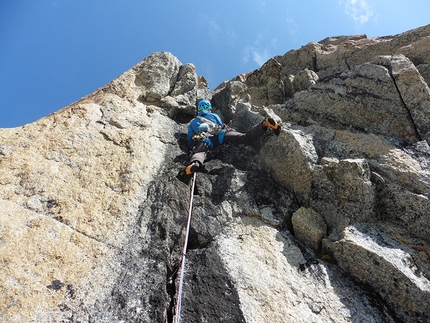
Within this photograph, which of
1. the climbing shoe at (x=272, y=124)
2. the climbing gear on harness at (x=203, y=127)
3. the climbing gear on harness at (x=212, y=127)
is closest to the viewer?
the climbing shoe at (x=272, y=124)

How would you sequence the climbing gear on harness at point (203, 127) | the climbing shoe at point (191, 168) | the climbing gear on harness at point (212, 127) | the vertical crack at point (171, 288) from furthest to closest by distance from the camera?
the climbing gear on harness at point (212, 127) < the climbing gear on harness at point (203, 127) < the climbing shoe at point (191, 168) < the vertical crack at point (171, 288)

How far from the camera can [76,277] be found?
16.0 ft

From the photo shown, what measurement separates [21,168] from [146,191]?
9.33 feet

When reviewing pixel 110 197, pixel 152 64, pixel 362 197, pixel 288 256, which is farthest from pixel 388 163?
pixel 152 64

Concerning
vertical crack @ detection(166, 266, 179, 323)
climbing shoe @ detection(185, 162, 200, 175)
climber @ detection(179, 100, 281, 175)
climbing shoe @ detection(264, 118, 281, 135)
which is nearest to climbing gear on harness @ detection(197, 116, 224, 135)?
climber @ detection(179, 100, 281, 175)

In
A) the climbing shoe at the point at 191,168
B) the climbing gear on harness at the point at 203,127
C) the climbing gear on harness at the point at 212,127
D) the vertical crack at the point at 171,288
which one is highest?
the climbing gear on harness at the point at 212,127

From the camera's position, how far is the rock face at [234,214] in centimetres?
482

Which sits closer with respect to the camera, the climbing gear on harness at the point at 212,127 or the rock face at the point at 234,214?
the rock face at the point at 234,214

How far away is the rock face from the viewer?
15.8 feet

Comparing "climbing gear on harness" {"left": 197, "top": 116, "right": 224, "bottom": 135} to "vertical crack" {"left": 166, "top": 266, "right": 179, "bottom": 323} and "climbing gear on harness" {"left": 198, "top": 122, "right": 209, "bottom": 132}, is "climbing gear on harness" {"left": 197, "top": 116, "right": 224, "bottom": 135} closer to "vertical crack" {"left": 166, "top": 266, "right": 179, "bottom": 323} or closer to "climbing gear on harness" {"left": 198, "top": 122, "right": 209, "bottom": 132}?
"climbing gear on harness" {"left": 198, "top": 122, "right": 209, "bottom": 132}

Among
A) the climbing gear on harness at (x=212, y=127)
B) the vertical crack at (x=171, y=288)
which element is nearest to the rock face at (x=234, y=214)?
the vertical crack at (x=171, y=288)

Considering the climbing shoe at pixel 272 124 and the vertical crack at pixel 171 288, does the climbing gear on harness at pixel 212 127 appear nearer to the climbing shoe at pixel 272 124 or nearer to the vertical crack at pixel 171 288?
the climbing shoe at pixel 272 124

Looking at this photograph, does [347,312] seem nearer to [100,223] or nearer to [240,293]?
[240,293]

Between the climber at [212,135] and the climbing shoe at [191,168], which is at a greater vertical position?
the climber at [212,135]
